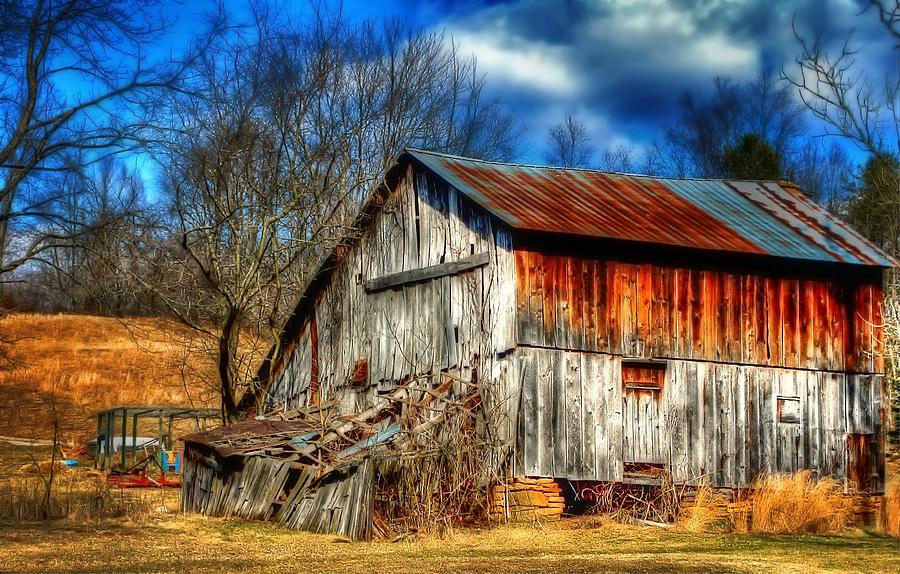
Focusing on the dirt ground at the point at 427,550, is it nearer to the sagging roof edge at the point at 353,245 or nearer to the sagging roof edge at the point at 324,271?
the sagging roof edge at the point at 353,245

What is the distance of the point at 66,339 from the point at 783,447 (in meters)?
41.3

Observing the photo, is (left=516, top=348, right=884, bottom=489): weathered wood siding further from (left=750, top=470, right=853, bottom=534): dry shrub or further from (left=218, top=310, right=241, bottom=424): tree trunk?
(left=218, top=310, right=241, bottom=424): tree trunk

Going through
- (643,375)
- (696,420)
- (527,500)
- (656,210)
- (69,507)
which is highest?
(656,210)

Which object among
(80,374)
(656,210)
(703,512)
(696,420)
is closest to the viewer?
(703,512)

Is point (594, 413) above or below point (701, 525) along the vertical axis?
above

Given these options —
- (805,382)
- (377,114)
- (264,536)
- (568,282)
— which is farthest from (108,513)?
(377,114)

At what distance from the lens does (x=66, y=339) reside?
54.3 metres

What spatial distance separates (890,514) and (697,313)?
17.2 feet

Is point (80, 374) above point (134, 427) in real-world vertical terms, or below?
above

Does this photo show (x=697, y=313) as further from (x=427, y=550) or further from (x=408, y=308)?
(x=427, y=550)

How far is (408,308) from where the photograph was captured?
22.2m

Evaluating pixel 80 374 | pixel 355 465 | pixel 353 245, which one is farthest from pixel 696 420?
pixel 80 374

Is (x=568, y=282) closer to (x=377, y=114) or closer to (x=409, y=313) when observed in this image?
(x=409, y=313)

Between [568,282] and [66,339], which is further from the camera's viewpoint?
[66,339]
